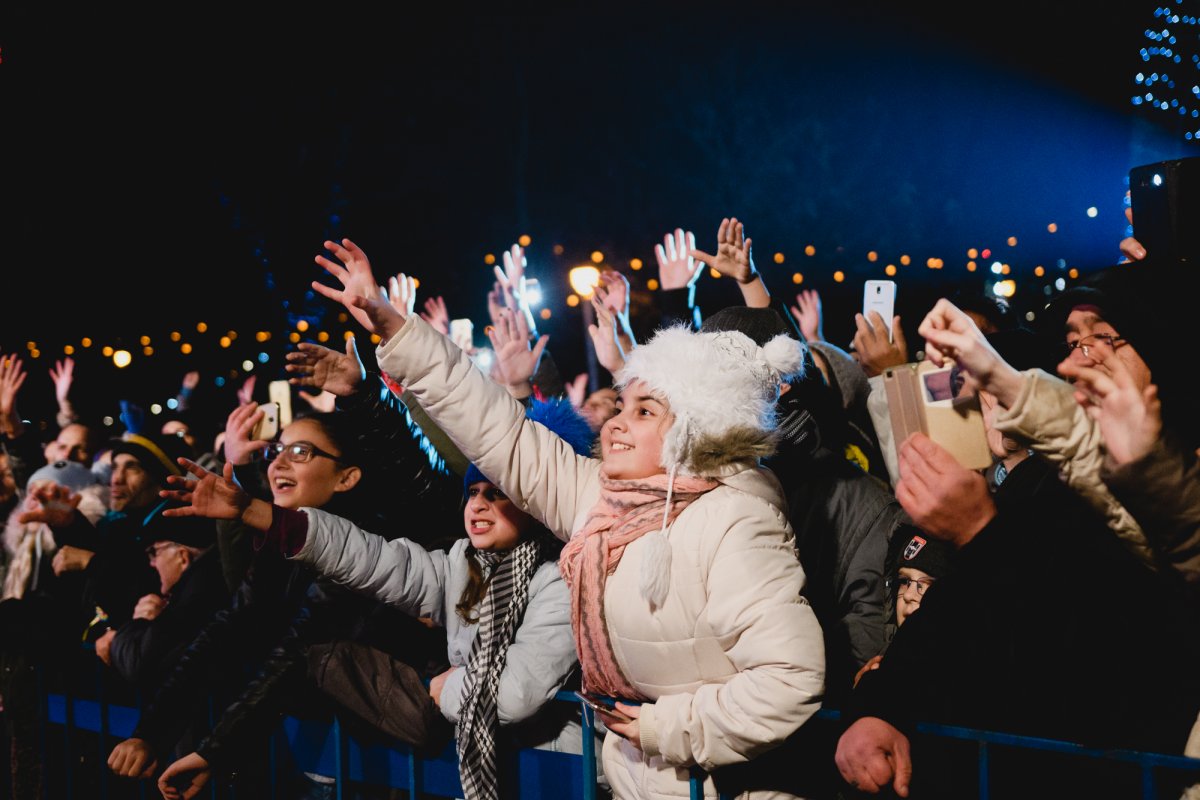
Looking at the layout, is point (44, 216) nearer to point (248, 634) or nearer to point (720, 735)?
point (248, 634)

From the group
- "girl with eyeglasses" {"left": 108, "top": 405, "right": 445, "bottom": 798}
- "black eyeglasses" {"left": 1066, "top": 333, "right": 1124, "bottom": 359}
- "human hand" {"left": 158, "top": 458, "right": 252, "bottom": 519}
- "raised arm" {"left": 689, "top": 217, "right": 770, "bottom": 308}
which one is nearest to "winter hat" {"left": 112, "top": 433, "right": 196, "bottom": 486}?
"girl with eyeglasses" {"left": 108, "top": 405, "right": 445, "bottom": 798}

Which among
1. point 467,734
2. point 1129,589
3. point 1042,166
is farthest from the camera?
point 1042,166

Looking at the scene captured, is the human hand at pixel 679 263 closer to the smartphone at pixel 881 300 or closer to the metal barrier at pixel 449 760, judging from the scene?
the smartphone at pixel 881 300

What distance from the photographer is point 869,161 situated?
21.5 meters

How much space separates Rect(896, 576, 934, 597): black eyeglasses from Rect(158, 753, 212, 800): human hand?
2.55m

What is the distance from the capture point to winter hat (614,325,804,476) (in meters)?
2.78

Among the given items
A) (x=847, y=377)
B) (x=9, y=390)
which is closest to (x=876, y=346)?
(x=847, y=377)

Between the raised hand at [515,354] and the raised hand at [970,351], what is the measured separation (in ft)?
8.71

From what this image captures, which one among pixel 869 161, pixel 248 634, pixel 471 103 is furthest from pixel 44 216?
pixel 248 634

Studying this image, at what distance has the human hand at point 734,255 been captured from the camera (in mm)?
4520

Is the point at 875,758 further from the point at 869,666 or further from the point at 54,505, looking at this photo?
the point at 54,505

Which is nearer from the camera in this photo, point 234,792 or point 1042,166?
point 234,792

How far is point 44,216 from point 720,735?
23.3m

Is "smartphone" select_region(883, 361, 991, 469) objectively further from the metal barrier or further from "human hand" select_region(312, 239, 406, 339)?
"human hand" select_region(312, 239, 406, 339)
